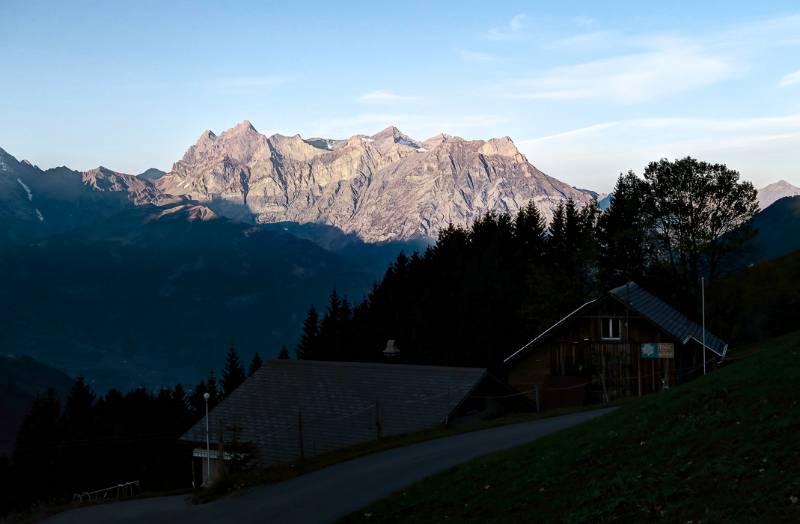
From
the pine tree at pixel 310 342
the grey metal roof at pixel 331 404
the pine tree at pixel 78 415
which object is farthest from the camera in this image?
the pine tree at pixel 310 342

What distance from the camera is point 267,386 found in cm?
4269

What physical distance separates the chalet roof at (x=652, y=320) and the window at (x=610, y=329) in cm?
138

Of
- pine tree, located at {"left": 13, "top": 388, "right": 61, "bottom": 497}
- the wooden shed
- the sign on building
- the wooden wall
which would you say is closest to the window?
the wooden shed

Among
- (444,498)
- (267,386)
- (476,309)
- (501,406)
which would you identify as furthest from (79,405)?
(444,498)

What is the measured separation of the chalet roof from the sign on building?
2.98 ft

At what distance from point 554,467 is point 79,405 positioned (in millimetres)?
106305

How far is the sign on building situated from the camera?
158 ft

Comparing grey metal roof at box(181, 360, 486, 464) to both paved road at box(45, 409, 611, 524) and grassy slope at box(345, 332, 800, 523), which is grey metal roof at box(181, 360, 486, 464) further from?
grassy slope at box(345, 332, 800, 523)

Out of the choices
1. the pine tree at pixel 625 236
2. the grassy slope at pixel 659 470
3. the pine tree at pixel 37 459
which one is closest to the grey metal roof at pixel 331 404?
the grassy slope at pixel 659 470

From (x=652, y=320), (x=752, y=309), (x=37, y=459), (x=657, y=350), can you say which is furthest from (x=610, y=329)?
(x=37, y=459)

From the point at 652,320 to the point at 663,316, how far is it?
3231mm

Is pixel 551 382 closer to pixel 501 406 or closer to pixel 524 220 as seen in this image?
pixel 501 406

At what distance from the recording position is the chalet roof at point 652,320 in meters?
48.2

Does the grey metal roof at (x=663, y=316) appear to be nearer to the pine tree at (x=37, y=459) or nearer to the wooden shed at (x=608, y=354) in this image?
the wooden shed at (x=608, y=354)
